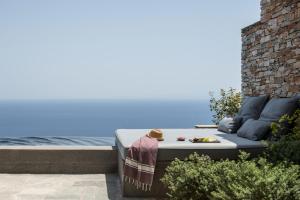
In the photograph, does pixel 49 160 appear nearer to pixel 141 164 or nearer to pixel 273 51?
pixel 141 164

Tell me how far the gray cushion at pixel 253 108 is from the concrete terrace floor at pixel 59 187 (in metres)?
2.08

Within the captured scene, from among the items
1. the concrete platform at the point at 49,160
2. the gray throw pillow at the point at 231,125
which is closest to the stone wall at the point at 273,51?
the gray throw pillow at the point at 231,125

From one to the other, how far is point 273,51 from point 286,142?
2.71 metres

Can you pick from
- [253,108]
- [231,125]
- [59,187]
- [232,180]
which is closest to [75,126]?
[231,125]

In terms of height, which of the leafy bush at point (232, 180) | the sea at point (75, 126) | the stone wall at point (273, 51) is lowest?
the sea at point (75, 126)

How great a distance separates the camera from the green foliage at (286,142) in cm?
396

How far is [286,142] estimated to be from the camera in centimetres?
423

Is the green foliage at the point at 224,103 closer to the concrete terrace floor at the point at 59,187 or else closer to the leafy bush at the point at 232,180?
the concrete terrace floor at the point at 59,187

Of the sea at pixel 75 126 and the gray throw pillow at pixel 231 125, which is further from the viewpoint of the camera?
the sea at pixel 75 126

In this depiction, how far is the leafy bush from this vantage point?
3123 millimetres

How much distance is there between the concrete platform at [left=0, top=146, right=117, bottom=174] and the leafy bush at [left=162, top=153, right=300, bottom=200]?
1.96 meters

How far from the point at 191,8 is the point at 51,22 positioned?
6.02 metres

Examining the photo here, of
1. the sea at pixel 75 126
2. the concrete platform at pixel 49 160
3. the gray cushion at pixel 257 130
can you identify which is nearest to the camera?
the gray cushion at pixel 257 130

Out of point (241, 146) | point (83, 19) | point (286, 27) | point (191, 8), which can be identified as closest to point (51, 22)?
point (83, 19)
